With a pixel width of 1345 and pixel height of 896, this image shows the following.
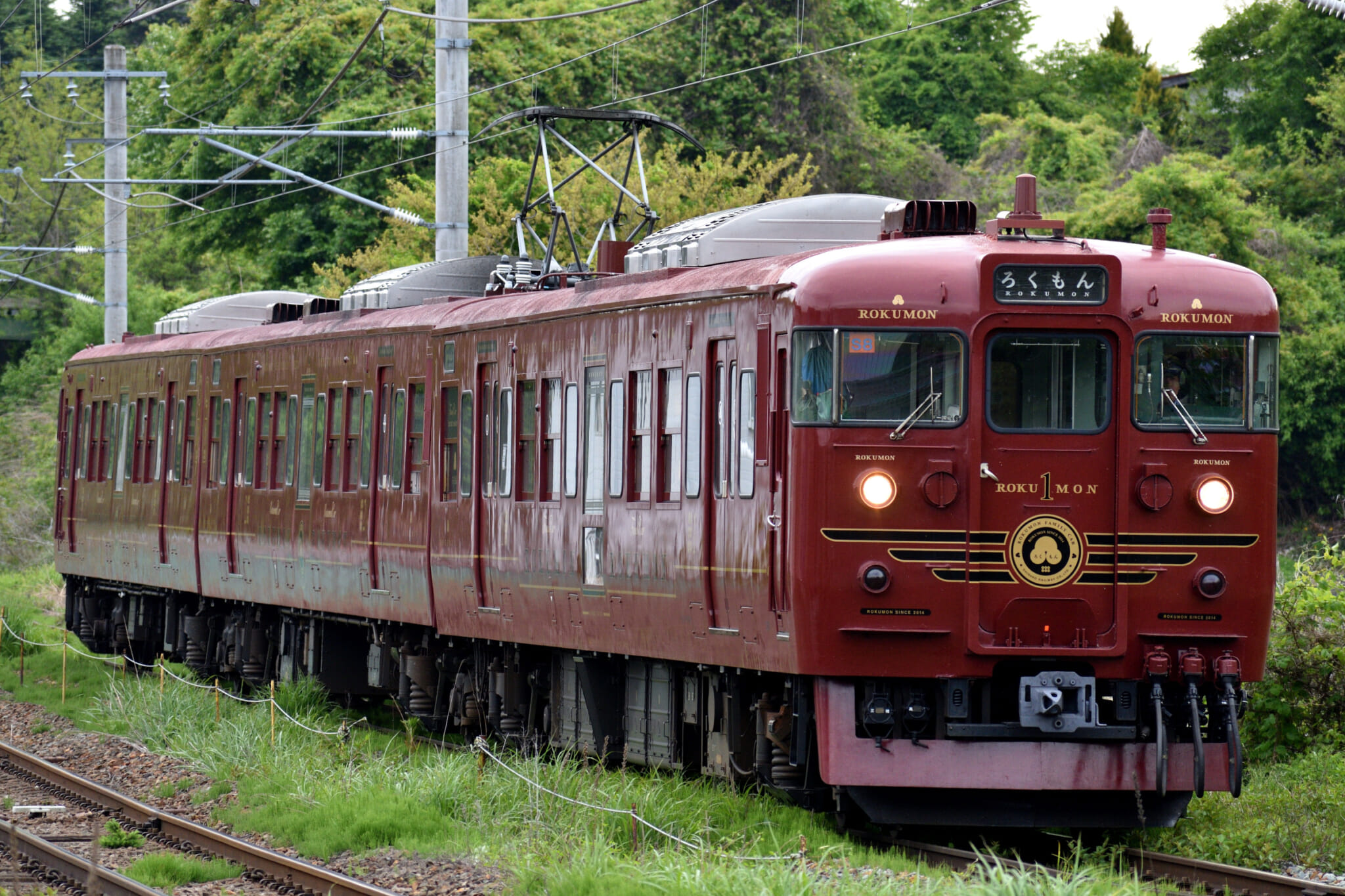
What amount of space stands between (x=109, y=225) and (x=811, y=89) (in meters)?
19.0

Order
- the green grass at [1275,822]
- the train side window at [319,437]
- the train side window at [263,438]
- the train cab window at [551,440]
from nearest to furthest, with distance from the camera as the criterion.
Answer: the green grass at [1275,822] → the train cab window at [551,440] → the train side window at [319,437] → the train side window at [263,438]

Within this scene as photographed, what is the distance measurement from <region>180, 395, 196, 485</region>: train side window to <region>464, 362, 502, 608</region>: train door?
25.0 feet

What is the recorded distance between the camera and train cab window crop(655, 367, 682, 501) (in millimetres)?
13062

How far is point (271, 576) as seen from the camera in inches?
808

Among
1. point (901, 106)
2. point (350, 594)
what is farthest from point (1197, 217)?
point (901, 106)

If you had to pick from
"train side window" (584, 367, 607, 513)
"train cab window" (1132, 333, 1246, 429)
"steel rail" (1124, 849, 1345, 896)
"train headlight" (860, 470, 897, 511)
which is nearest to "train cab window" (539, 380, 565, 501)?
"train side window" (584, 367, 607, 513)

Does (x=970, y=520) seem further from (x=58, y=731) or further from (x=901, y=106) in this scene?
(x=901, y=106)

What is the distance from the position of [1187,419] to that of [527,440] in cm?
547

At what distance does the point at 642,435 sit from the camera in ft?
44.6

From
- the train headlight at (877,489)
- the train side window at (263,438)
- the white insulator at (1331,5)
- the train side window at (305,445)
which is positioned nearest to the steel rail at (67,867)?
the train headlight at (877,489)

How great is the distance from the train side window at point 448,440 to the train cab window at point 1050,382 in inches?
245

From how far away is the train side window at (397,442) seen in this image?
17672 millimetres

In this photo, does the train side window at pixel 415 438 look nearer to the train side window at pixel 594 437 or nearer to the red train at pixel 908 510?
the red train at pixel 908 510

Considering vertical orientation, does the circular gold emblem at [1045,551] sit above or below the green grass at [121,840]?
above
